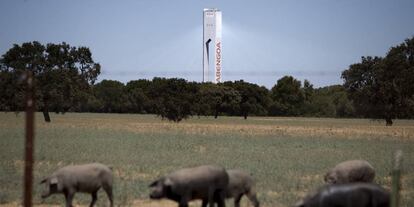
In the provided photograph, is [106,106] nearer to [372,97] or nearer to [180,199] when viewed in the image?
[372,97]

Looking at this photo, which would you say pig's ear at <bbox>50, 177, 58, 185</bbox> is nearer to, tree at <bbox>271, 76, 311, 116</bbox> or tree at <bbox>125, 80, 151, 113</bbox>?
tree at <bbox>125, 80, 151, 113</bbox>

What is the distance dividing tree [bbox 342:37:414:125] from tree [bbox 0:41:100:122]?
3486 centimetres

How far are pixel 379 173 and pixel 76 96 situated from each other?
162 feet


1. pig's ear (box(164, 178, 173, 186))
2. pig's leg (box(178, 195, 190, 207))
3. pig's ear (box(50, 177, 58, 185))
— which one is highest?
pig's ear (box(164, 178, 173, 186))

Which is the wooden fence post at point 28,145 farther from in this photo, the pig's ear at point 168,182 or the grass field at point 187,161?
the grass field at point 187,161

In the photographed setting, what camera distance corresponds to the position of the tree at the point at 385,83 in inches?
2788

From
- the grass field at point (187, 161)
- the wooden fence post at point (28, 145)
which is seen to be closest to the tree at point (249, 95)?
the grass field at point (187, 161)

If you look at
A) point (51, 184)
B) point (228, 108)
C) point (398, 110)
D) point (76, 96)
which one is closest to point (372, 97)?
point (398, 110)

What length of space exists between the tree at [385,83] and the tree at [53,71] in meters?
34.9

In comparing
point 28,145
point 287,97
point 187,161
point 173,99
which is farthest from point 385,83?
point 28,145

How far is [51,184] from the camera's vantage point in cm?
1231

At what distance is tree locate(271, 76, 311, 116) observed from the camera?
13388 centimetres

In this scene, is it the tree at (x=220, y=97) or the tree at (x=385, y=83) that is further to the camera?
the tree at (x=220, y=97)

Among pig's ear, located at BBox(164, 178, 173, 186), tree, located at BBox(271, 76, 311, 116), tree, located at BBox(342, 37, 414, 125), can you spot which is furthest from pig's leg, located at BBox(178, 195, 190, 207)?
tree, located at BBox(271, 76, 311, 116)
